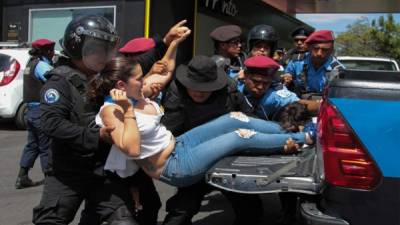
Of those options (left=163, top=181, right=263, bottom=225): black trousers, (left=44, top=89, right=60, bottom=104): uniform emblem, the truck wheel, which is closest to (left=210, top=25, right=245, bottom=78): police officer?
(left=163, top=181, right=263, bottom=225): black trousers

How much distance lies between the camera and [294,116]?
3.97m

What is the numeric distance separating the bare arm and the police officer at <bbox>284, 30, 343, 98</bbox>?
2346mm

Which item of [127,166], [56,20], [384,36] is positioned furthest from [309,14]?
[127,166]

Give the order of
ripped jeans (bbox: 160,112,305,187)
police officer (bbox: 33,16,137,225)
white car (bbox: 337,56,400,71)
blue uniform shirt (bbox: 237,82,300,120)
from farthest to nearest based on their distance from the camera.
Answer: white car (bbox: 337,56,400,71), blue uniform shirt (bbox: 237,82,300,120), ripped jeans (bbox: 160,112,305,187), police officer (bbox: 33,16,137,225)

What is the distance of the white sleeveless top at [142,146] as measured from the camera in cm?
315

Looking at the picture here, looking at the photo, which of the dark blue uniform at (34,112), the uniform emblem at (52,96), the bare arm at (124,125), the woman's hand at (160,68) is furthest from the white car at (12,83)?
the bare arm at (124,125)

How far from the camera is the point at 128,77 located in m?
3.11

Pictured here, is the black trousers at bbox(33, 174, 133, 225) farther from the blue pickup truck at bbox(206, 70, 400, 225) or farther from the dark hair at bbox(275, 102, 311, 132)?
the dark hair at bbox(275, 102, 311, 132)

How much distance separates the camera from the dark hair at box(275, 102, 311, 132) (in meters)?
3.91

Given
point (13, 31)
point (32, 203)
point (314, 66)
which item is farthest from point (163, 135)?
point (13, 31)

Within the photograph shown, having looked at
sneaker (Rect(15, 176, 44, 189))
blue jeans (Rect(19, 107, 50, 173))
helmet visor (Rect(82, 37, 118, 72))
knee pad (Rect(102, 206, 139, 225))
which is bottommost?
sneaker (Rect(15, 176, 44, 189))

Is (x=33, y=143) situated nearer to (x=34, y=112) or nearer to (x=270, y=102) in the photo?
(x=34, y=112)

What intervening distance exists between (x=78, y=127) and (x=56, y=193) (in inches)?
15.9

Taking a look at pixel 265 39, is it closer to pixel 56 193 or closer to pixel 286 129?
pixel 286 129
